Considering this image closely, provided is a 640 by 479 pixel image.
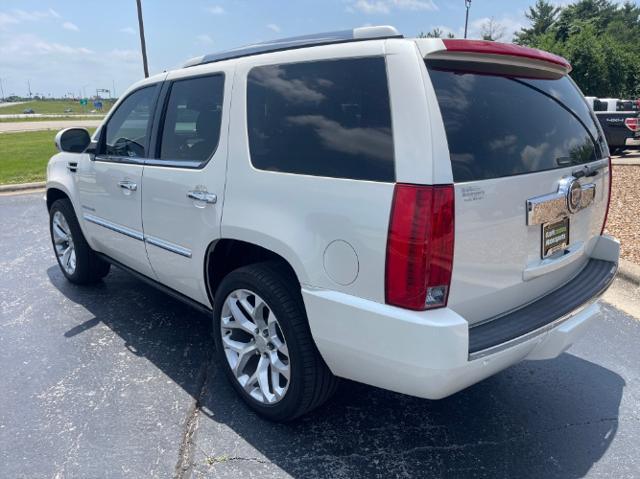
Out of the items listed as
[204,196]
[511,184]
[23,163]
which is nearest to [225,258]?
[204,196]

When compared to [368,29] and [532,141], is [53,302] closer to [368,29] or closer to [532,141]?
[368,29]

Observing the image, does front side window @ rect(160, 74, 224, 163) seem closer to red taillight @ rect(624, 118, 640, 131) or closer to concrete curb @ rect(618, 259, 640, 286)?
concrete curb @ rect(618, 259, 640, 286)

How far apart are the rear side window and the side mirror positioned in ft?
7.27

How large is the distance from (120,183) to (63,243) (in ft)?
5.82

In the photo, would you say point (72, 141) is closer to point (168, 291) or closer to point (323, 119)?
point (168, 291)

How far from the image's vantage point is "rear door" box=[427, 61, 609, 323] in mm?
2104

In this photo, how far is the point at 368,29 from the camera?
7.72ft

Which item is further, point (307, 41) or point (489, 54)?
point (307, 41)

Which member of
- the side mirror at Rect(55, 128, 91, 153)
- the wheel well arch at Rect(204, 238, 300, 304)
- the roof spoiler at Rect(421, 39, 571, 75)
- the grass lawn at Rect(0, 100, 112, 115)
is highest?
the grass lawn at Rect(0, 100, 112, 115)

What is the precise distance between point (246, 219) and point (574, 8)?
65422 mm

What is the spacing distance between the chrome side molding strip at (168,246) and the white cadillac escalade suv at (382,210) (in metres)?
0.04

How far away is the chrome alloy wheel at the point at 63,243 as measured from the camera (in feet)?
15.7

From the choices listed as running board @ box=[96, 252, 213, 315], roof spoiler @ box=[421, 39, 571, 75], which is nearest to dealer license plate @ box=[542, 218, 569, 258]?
roof spoiler @ box=[421, 39, 571, 75]

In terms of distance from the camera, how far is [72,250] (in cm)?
479
